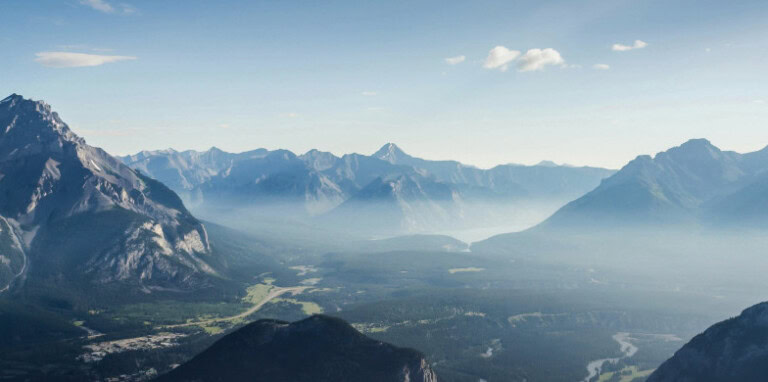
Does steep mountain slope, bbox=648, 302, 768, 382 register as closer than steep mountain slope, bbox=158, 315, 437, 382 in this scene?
Yes

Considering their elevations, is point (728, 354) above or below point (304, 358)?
below

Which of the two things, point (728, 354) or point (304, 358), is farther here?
point (304, 358)

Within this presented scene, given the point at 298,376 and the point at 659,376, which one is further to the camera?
the point at 659,376

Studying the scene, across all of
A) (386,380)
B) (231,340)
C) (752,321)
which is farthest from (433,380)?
(752,321)

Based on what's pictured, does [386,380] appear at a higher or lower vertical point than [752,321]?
lower

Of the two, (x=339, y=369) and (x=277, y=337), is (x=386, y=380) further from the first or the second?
(x=277, y=337)
